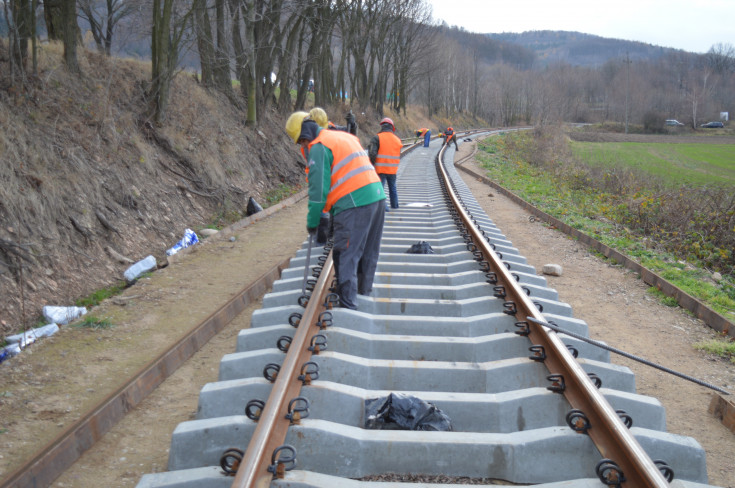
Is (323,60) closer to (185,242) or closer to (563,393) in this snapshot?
(185,242)

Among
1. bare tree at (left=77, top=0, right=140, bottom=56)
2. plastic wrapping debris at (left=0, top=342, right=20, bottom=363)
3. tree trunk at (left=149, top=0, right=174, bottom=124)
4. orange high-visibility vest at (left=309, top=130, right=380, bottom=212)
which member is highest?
bare tree at (left=77, top=0, right=140, bottom=56)

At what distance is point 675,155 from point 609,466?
53.4m

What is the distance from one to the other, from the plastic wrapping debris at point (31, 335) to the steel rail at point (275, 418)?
125 inches

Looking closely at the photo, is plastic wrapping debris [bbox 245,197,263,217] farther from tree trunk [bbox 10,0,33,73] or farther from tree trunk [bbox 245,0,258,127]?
tree trunk [bbox 245,0,258,127]

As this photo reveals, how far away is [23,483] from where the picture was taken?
3.08 m

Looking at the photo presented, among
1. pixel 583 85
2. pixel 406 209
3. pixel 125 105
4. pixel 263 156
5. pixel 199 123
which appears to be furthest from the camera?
pixel 583 85

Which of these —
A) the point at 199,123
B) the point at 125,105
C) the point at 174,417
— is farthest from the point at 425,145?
the point at 174,417

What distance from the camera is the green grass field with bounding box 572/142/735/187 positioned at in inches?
1292

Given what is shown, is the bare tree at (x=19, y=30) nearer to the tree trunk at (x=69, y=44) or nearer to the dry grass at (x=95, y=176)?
the dry grass at (x=95, y=176)

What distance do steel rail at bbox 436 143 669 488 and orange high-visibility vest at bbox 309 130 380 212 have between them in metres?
1.62

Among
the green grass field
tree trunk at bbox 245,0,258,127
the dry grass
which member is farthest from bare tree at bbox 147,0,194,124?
the green grass field

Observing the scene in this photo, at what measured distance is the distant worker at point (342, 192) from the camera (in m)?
4.44

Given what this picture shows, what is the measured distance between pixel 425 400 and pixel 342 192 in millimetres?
1926

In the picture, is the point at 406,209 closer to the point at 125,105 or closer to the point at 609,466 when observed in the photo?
the point at 125,105
